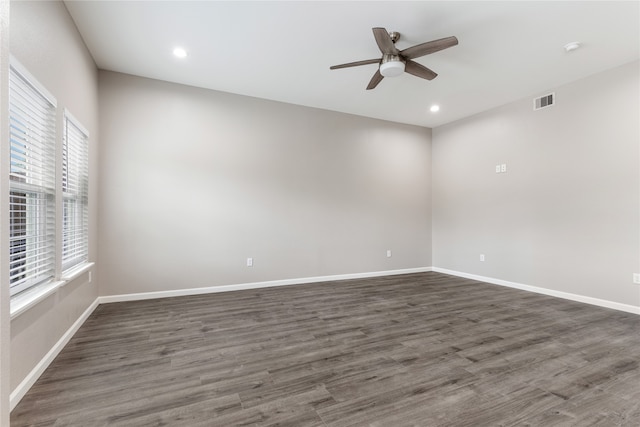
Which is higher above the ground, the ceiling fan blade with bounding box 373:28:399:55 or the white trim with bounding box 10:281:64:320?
the ceiling fan blade with bounding box 373:28:399:55

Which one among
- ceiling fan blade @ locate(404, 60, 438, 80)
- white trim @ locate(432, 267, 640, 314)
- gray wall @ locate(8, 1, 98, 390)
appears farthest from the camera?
white trim @ locate(432, 267, 640, 314)

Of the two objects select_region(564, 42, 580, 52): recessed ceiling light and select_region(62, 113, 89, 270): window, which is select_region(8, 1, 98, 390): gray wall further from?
select_region(564, 42, 580, 52): recessed ceiling light

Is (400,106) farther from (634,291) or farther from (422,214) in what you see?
(634,291)

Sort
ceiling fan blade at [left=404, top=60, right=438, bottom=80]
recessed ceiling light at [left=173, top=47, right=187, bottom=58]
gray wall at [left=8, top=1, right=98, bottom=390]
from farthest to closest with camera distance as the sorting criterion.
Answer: recessed ceiling light at [left=173, top=47, right=187, bottom=58], ceiling fan blade at [left=404, top=60, right=438, bottom=80], gray wall at [left=8, top=1, right=98, bottom=390]

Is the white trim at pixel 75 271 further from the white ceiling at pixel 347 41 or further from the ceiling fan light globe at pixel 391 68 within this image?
the ceiling fan light globe at pixel 391 68

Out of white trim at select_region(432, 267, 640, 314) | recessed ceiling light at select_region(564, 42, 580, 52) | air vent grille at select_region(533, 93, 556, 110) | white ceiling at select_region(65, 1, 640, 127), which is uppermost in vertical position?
white ceiling at select_region(65, 1, 640, 127)

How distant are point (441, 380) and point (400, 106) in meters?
4.30

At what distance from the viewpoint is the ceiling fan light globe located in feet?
9.41

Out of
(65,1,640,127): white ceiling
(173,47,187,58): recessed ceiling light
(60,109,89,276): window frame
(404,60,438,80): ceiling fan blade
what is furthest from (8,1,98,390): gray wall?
(404,60,438,80): ceiling fan blade

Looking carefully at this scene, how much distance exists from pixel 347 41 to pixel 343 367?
3.20m

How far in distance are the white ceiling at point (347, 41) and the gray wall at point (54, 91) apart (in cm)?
33

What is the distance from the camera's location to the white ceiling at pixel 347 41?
266 centimetres

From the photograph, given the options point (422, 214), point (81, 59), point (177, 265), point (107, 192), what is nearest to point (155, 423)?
point (177, 265)

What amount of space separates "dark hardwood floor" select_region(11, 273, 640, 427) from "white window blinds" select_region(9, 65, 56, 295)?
81cm
